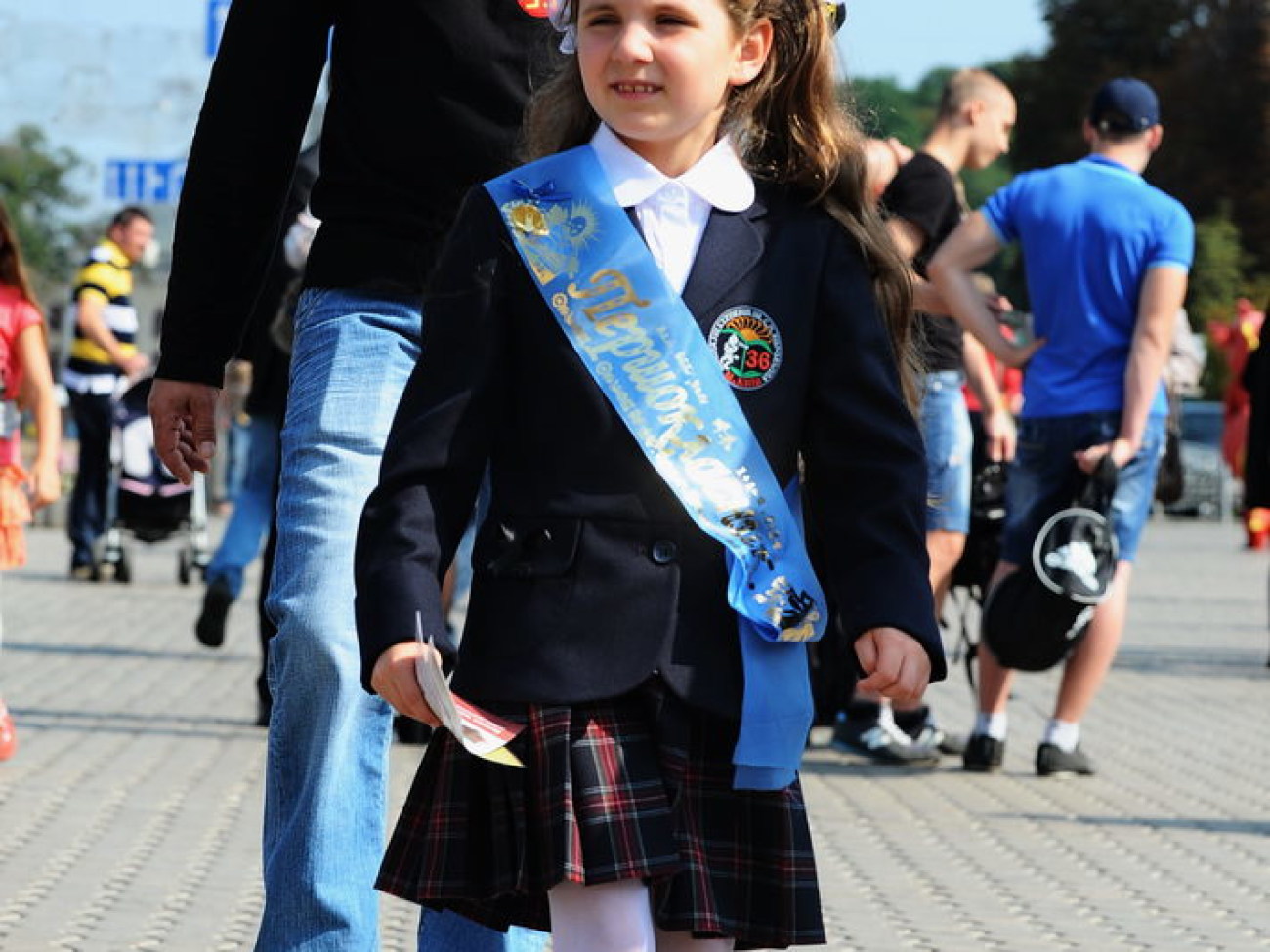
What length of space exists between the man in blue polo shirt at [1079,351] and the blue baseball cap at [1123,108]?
0.08ft

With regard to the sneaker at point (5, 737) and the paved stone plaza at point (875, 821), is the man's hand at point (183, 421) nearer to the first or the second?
the paved stone plaza at point (875, 821)

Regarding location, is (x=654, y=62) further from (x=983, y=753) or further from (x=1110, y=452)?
(x=983, y=753)

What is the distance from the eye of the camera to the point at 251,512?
11.0 m

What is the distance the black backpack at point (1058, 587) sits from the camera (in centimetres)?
802

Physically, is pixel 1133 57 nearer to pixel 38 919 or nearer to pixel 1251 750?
pixel 1251 750

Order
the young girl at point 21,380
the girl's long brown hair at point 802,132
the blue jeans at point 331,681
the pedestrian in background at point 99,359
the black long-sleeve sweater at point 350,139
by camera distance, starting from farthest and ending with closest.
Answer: the pedestrian in background at point 99,359 < the young girl at point 21,380 < the black long-sleeve sweater at point 350,139 < the blue jeans at point 331,681 < the girl's long brown hair at point 802,132

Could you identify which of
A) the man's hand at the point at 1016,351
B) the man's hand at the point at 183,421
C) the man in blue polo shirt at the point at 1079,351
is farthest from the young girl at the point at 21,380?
the man's hand at the point at 183,421

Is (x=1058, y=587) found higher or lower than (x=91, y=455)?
higher

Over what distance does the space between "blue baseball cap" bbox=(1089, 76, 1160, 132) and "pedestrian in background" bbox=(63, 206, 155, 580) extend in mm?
8324

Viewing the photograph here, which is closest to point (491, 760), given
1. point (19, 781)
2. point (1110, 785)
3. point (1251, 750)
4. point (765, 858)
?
point (765, 858)

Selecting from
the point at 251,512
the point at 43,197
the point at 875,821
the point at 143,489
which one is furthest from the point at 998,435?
the point at 43,197

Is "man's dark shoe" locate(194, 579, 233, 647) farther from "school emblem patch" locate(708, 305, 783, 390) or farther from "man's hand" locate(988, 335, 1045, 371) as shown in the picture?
"school emblem patch" locate(708, 305, 783, 390)

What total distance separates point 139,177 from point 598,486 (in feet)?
61.5

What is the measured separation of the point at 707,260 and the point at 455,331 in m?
0.32
